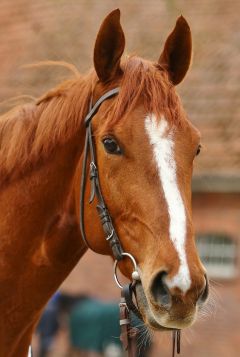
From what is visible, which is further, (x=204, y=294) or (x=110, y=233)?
(x=110, y=233)

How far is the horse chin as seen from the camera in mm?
3219

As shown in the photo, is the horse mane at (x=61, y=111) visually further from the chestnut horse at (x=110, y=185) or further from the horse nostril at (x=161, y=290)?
the horse nostril at (x=161, y=290)

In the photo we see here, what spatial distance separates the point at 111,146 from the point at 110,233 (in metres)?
0.38

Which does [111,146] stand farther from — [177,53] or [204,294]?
[204,294]

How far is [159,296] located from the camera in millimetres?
3207

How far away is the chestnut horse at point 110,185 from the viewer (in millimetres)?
3242

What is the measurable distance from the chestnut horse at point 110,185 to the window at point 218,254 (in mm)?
9189

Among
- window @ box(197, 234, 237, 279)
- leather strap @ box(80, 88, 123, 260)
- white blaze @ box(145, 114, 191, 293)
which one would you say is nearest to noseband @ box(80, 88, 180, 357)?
leather strap @ box(80, 88, 123, 260)

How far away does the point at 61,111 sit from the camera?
392 centimetres

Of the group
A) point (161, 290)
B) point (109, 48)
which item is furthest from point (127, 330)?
point (109, 48)

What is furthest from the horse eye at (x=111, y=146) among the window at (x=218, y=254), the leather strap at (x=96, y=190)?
the window at (x=218, y=254)

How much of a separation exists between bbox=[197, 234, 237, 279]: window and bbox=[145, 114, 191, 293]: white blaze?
31.7 feet

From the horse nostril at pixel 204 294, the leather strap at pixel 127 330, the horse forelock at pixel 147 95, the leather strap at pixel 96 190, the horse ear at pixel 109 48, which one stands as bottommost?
the leather strap at pixel 127 330

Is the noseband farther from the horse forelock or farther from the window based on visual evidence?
the window
